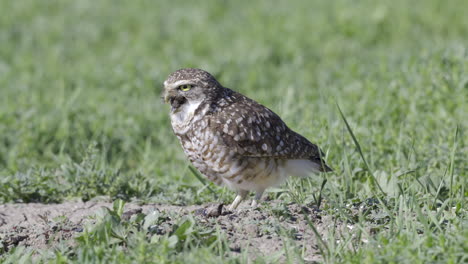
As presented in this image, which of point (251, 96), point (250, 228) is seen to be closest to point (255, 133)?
point (250, 228)

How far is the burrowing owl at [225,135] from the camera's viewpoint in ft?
15.0

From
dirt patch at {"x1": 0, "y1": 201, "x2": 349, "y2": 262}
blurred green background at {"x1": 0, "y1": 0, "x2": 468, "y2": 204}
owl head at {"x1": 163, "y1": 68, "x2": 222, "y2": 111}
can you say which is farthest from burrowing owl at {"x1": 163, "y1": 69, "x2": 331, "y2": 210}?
blurred green background at {"x1": 0, "y1": 0, "x2": 468, "y2": 204}

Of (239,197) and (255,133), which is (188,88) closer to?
(255,133)

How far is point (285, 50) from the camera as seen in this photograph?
30.0 ft

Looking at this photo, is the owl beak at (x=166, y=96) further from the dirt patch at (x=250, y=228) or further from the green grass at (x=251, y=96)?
the green grass at (x=251, y=96)


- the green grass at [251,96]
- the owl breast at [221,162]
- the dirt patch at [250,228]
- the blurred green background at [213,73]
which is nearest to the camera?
the dirt patch at [250,228]

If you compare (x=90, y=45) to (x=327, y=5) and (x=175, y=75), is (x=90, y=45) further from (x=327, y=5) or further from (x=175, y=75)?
(x=175, y=75)

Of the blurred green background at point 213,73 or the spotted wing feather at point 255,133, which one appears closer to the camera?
the spotted wing feather at point 255,133

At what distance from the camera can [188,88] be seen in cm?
463

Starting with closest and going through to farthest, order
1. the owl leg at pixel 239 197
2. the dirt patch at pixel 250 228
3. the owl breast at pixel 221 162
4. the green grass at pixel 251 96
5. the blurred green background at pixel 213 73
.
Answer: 1. the dirt patch at pixel 250 228
2. the green grass at pixel 251 96
3. the owl breast at pixel 221 162
4. the owl leg at pixel 239 197
5. the blurred green background at pixel 213 73

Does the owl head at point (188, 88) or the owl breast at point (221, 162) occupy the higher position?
the owl head at point (188, 88)

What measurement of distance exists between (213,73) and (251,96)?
736mm

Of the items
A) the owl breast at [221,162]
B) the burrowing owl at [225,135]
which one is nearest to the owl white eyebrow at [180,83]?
the burrowing owl at [225,135]

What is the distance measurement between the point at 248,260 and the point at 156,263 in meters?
0.53
